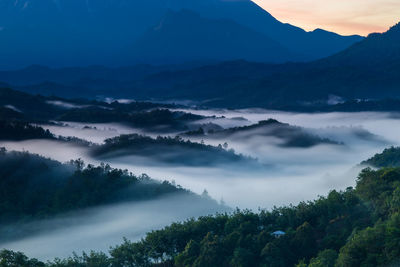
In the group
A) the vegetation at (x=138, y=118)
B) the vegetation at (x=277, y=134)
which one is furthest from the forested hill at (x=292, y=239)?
the vegetation at (x=138, y=118)

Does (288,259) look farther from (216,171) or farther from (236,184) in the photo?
(216,171)

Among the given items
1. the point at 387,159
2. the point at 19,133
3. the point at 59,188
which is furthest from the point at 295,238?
the point at 19,133

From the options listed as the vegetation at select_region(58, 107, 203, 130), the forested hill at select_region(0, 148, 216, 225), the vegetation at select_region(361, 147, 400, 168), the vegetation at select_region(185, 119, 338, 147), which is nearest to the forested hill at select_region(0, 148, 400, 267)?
the forested hill at select_region(0, 148, 216, 225)

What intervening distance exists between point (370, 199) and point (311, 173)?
94.8 m

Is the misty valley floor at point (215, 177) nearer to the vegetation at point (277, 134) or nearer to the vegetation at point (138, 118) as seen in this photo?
the vegetation at point (277, 134)

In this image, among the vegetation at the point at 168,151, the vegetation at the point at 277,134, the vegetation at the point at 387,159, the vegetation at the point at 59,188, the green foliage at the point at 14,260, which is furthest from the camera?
the vegetation at the point at 277,134

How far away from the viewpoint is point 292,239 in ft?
119

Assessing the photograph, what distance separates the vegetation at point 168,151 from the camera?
12475cm

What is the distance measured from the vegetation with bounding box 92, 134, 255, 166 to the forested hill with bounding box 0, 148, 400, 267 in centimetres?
8137

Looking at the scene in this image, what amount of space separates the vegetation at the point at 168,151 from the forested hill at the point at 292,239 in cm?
8137

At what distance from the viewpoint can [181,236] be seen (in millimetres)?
39719

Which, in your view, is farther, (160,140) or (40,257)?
(160,140)

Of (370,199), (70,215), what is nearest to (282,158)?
(70,215)

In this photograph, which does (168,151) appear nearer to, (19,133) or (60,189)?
(19,133)
